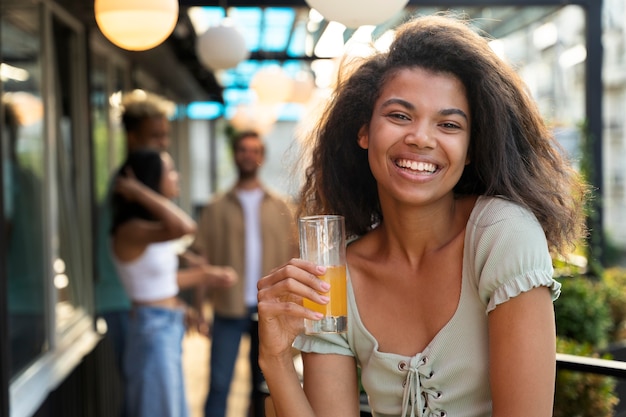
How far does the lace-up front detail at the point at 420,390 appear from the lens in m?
1.63

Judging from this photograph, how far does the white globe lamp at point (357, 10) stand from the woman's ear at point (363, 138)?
1.82 ft

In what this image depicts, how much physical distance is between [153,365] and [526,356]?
221 centimetres

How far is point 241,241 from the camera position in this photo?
4828mm

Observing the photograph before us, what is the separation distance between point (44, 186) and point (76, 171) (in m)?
0.77

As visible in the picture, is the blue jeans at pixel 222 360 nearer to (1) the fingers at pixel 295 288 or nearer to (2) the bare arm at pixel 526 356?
(1) the fingers at pixel 295 288

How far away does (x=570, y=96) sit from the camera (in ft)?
70.5

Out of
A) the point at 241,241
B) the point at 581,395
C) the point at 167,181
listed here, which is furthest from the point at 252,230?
the point at 581,395

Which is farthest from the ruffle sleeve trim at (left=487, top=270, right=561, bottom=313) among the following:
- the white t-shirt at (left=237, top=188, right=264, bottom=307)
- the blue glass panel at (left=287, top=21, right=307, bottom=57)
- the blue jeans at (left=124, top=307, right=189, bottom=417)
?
the blue glass panel at (left=287, top=21, right=307, bottom=57)

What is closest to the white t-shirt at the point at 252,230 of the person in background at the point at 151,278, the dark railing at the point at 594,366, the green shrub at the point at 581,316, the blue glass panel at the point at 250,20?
the person in background at the point at 151,278

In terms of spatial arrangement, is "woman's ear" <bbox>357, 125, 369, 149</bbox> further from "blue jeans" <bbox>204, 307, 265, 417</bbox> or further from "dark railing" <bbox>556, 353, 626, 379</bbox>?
"blue jeans" <bbox>204, 307, 265, 417</bbox>

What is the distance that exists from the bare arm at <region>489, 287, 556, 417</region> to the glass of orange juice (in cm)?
30

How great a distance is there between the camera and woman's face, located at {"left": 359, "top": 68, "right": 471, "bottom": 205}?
1627 millimetres

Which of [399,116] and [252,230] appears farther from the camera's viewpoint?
[252,230]

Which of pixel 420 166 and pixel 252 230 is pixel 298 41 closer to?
pixel 252 230
